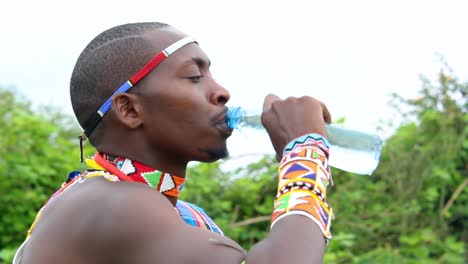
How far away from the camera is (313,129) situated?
2.29 metres

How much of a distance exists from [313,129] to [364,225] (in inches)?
161

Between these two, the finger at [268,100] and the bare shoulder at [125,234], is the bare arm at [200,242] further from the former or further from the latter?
the finger at [268,100]

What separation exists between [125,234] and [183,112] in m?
0.45

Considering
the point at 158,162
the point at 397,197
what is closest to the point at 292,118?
the point at 158,162

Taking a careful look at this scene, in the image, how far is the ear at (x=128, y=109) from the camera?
2.47 m

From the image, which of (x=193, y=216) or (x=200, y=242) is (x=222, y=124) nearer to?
(x=193, y=216)

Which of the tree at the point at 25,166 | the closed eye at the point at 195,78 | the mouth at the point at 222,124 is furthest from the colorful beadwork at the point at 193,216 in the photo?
the tree at the point at 25,166

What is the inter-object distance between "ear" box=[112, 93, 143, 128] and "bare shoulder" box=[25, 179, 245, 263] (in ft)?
0.93

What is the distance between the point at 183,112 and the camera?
2449mm

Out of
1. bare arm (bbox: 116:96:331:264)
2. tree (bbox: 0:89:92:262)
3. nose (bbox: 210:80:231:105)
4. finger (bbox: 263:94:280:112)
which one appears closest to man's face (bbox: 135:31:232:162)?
nose (bbox: 210:80:231:105)

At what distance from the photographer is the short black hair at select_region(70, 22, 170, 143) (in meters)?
2.50

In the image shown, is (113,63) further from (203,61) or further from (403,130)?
(403,130)

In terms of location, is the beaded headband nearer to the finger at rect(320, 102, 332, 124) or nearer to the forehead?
the forehead

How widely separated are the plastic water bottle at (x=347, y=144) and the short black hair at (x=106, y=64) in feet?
1.03
